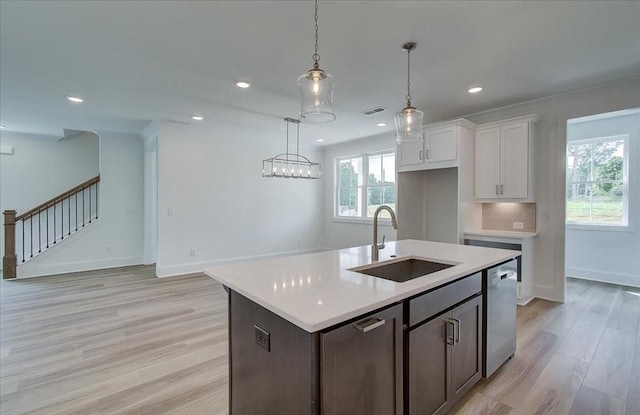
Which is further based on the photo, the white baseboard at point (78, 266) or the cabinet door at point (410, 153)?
the white baseboard at point (78, 266)

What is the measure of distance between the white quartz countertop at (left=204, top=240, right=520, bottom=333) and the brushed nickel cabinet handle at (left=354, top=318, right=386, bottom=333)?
0.17 feet

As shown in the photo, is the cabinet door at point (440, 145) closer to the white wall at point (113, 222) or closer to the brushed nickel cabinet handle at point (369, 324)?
the brushed nickel cabinet handle at point (369, 324)

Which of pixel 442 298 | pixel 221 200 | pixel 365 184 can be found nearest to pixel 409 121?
pixel 442 298

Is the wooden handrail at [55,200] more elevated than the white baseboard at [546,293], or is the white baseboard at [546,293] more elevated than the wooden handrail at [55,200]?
the wooden handrail at [55,200]

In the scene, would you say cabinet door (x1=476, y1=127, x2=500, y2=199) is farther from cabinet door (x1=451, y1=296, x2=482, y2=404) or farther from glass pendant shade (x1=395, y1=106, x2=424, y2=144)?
cabinet door (x1=451, y1=296, x2=482, y2=404)

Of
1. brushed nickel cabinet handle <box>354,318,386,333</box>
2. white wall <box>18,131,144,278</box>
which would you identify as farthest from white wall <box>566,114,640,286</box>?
white wall <box>18,131,144,278</box>

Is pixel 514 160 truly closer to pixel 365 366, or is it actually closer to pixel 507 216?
pixel 507 216

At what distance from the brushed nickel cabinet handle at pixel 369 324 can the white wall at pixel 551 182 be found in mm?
3834

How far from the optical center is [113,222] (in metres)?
6.04

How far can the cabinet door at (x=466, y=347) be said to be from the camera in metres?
1.82

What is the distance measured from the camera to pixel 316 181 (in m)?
7.57

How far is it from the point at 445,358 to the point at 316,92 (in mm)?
1827

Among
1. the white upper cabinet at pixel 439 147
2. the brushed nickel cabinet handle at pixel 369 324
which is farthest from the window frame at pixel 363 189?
the brushed nickel cabinet handle at pixel 369 324

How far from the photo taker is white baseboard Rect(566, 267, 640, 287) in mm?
4527
